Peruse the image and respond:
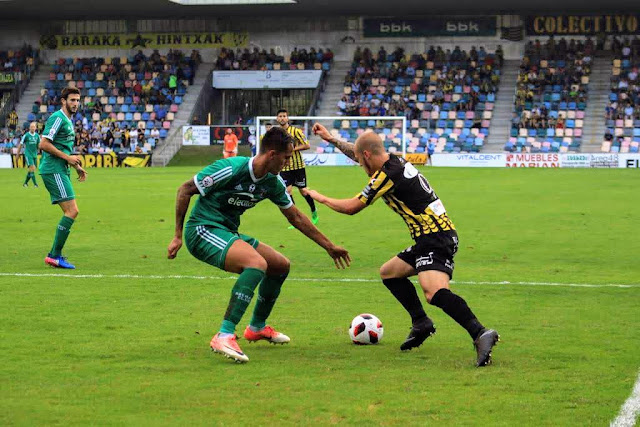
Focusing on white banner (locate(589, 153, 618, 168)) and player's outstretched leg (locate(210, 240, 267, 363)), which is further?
white banner (locate(589, 153, 618, 168))

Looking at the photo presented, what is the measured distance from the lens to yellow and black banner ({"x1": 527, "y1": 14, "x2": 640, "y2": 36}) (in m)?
55.4

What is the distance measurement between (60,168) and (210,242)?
19.4 ft

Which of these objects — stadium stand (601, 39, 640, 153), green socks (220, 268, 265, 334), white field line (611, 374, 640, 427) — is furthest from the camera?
stadium stand (601, 39, 640, 153)

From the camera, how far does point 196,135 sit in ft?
171

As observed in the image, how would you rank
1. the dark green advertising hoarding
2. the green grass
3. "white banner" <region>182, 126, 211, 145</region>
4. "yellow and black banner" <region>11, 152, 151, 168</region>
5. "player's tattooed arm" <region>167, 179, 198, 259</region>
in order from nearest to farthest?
1. the green grass
2. "player's tattooed arm" <region>167, 179, 198, 259</region>
3. "yellow and black banner" <region>11, 152, 151, 168</region>
4. "white banner" <region>182, 126, 211, 145</region>
5. the dark green advertising hoarding

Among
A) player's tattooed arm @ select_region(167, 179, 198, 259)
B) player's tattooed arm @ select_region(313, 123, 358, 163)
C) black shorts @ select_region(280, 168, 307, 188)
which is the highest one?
player's tattooed arm @ select_region(313, 123, 358, 163)

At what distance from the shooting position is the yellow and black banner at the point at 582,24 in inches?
2181

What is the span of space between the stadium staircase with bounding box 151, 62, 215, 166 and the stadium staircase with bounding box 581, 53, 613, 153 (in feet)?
67.0

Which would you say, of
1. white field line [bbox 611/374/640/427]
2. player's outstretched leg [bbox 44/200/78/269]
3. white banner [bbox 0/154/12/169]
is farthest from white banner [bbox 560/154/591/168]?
white field line [bbox 611/374/640/427]

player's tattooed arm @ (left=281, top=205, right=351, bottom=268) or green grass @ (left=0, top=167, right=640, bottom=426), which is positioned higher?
player's tattooed arm @ (left=281, top=205, right=351, bottom=268)

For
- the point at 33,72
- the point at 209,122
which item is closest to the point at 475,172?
the point at 209,122

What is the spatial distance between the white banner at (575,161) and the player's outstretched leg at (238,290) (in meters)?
41.2

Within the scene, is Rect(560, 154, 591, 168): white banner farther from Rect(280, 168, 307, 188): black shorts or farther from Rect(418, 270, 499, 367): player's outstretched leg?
Rect(418, 270, 499, 367): player's outstretched leg

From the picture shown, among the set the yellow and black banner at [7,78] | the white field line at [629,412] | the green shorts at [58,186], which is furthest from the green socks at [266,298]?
the yellow and black banner at [7,78]
